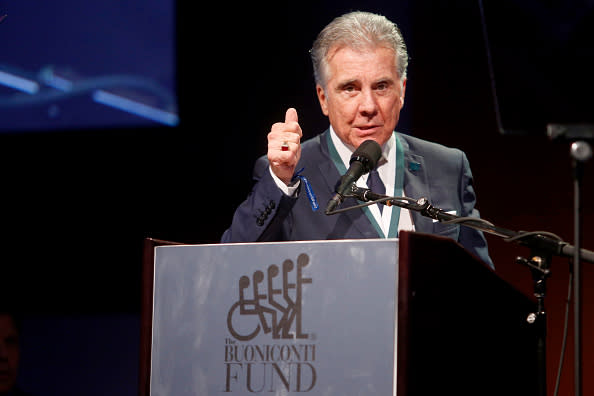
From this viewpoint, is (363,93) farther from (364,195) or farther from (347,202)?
(364,195)

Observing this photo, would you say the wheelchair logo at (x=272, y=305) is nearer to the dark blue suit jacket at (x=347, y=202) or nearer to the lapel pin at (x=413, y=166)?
the dark blue suit jacket at (x=347, y=202)

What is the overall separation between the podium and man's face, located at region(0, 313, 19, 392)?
2057 millimetres

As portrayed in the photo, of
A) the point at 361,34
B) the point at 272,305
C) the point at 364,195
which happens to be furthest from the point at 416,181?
the point at 272,305

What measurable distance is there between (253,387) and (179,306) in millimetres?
264

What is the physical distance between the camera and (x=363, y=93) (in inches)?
95.3

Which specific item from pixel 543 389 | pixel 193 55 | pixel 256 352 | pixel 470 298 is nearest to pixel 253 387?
pixel 256 352

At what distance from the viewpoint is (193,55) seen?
3.21 metres

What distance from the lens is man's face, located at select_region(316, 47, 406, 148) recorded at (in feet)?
7.93

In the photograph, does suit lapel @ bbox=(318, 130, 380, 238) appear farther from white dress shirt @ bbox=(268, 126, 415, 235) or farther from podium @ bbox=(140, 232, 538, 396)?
podium @ bbox=(140, 232, 538, 396)

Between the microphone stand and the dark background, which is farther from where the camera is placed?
the dark background

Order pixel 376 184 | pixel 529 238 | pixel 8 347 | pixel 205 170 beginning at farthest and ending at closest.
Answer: pixel 8 347 → pixel 205 170 → pixel 376 184 → pixel 529 238

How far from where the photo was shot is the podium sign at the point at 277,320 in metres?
1.37

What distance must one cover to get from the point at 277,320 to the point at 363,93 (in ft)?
3.85

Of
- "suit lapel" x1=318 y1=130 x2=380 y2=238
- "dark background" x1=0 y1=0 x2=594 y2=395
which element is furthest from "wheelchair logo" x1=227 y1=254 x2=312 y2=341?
"dark background" x1=0 y1=0 x2=594 y2=395
